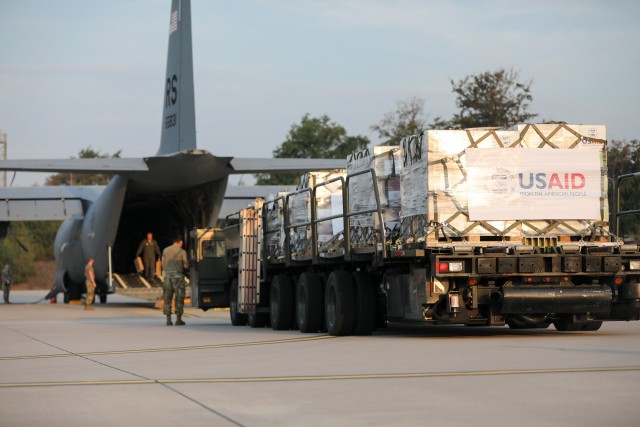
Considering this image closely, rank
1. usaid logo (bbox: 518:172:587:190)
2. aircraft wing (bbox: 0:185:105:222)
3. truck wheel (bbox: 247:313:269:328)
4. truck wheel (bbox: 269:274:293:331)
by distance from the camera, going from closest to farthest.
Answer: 1. usaid logo (bbox: 518:172:587:190)
2. truck wheel (bbox: 269:274:293:331)
3. truck wheel (bbox: 247:313:269:328)
4. aircraft wing (bbox: 0:185:105:222)

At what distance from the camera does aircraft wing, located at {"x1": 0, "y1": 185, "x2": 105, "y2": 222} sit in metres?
38.2

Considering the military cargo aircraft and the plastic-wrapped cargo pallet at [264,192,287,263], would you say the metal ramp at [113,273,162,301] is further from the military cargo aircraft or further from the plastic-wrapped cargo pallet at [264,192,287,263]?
the plastic-wrapped cargo pallet at [264,192,287,263]

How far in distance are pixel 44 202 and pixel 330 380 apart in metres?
30.0

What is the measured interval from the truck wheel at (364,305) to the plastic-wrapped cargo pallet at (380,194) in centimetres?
55

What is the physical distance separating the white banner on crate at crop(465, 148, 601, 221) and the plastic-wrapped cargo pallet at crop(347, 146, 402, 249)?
1433mm

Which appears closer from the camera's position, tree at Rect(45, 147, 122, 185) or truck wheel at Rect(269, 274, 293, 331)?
truck wheel at Rect(269, 274, 293, 331)

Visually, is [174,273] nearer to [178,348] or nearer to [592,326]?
[178,348]

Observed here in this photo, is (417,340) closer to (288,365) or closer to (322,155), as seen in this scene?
(288,365)

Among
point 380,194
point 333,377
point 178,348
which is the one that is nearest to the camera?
point 333,377

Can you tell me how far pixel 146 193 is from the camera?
34312 mm

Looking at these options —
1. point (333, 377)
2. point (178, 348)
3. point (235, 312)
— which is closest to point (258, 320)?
point (235, 312)

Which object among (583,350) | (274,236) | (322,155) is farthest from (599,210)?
(322,155)

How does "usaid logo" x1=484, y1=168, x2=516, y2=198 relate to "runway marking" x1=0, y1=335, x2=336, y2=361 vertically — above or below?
above

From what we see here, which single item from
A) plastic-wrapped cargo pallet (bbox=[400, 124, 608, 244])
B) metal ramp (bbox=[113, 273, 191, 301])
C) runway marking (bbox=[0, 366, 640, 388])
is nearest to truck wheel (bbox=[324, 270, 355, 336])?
plastic-wrapped cargo pallet (bbox=[400, 124, 608, 244])
